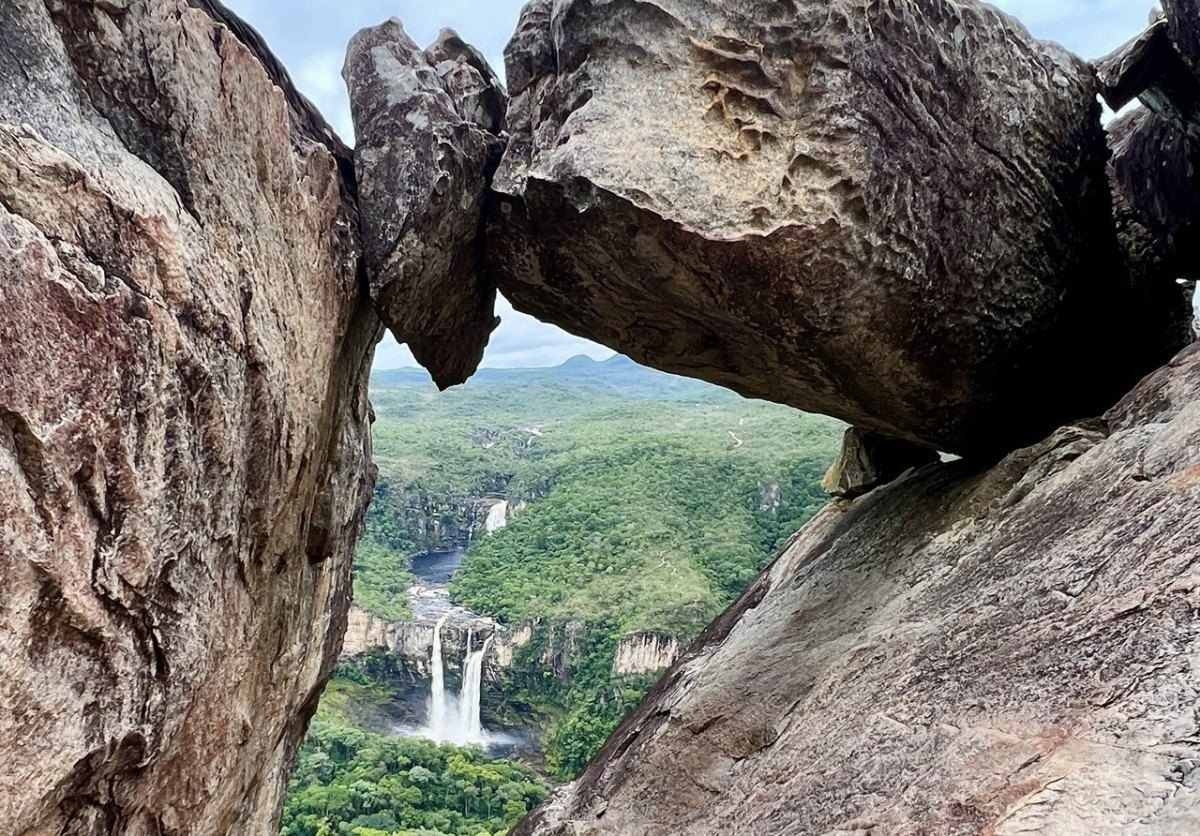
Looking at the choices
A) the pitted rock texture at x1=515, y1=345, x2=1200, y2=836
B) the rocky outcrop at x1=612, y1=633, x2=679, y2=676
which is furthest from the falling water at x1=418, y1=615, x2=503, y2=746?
the pitted rock texture at x1=515, y1=345, x2=1200, y2=836

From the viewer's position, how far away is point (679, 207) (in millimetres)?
5348

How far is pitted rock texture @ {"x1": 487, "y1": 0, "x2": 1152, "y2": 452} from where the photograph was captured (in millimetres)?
5363

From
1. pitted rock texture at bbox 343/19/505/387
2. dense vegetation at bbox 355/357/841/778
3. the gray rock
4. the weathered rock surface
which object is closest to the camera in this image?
the gray rock

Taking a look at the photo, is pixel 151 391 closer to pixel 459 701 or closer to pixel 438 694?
pixel 459 701

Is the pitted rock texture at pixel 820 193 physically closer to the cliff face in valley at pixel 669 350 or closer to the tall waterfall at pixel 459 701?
the cliff face in valley at pixel 669 350

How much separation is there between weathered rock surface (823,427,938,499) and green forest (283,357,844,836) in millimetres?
19564

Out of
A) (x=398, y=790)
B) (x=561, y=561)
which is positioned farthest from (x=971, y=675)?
(x=561, y=561)

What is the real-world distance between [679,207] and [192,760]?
4.95 metres

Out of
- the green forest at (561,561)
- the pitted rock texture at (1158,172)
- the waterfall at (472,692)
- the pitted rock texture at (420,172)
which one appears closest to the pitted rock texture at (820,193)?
the pitted rock texture at (1158,172)

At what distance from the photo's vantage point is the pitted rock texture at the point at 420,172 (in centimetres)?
601

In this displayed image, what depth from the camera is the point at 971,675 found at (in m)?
4.41

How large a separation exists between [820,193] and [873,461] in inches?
173

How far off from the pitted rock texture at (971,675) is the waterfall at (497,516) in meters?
59.0

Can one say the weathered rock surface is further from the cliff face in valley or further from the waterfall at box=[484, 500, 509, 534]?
the waterfall at box=[484, 500, 509, 534]
